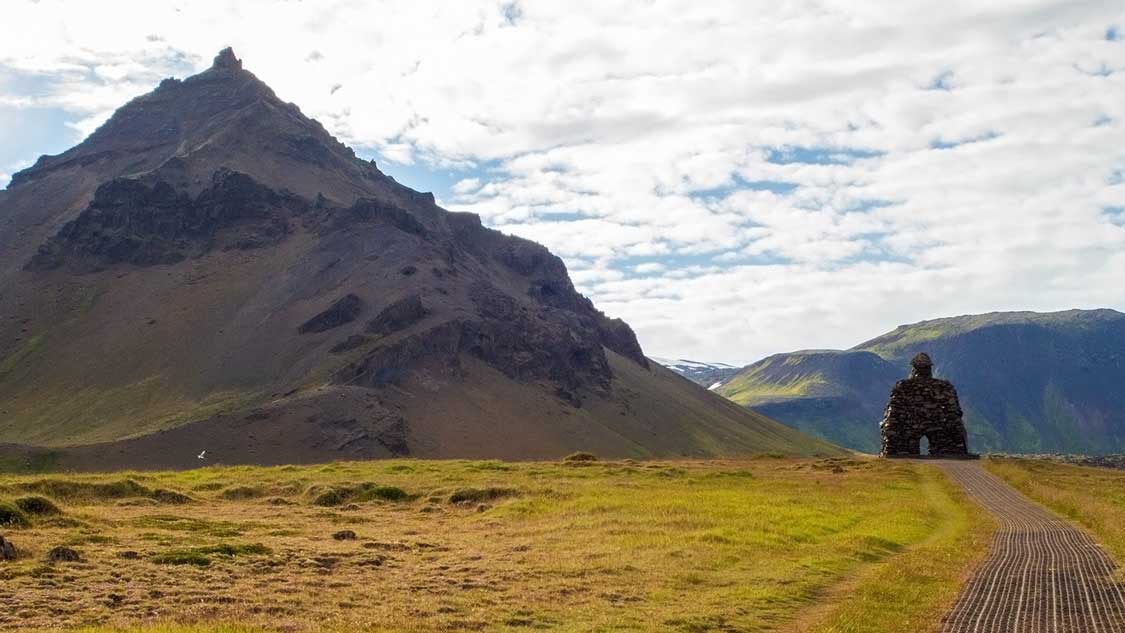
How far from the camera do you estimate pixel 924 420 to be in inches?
2813

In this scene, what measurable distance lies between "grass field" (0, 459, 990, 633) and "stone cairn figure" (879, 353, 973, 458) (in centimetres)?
1966

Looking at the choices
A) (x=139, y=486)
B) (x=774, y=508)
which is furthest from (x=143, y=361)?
(x=774, y=508)

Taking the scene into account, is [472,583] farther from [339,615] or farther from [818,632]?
[818,632]

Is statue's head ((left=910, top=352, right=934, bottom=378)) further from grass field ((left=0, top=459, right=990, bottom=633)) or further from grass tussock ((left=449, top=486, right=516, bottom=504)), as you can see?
grass tussock ((left=449, top=486, right=516, bottom=504))

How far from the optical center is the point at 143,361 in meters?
193

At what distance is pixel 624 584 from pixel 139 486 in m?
30.7

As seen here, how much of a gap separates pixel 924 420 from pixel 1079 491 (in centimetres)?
2454

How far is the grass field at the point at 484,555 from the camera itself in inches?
773

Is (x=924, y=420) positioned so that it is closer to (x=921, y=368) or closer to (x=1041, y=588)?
(x=921, y=368)

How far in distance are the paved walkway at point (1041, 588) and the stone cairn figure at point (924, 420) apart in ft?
122

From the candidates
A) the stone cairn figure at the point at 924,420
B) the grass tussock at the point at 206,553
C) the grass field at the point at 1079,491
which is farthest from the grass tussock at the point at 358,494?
the stone cairn figure at the point at 924,420

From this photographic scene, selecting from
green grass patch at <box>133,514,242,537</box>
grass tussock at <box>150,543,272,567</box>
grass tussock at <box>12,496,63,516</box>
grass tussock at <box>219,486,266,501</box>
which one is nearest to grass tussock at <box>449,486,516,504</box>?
grass tussock at <box>219,486,266,501</box>

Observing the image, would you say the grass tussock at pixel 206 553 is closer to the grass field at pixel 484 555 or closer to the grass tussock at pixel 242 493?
the grass field at pixel 484 555

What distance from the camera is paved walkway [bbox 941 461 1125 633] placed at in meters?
19.2
